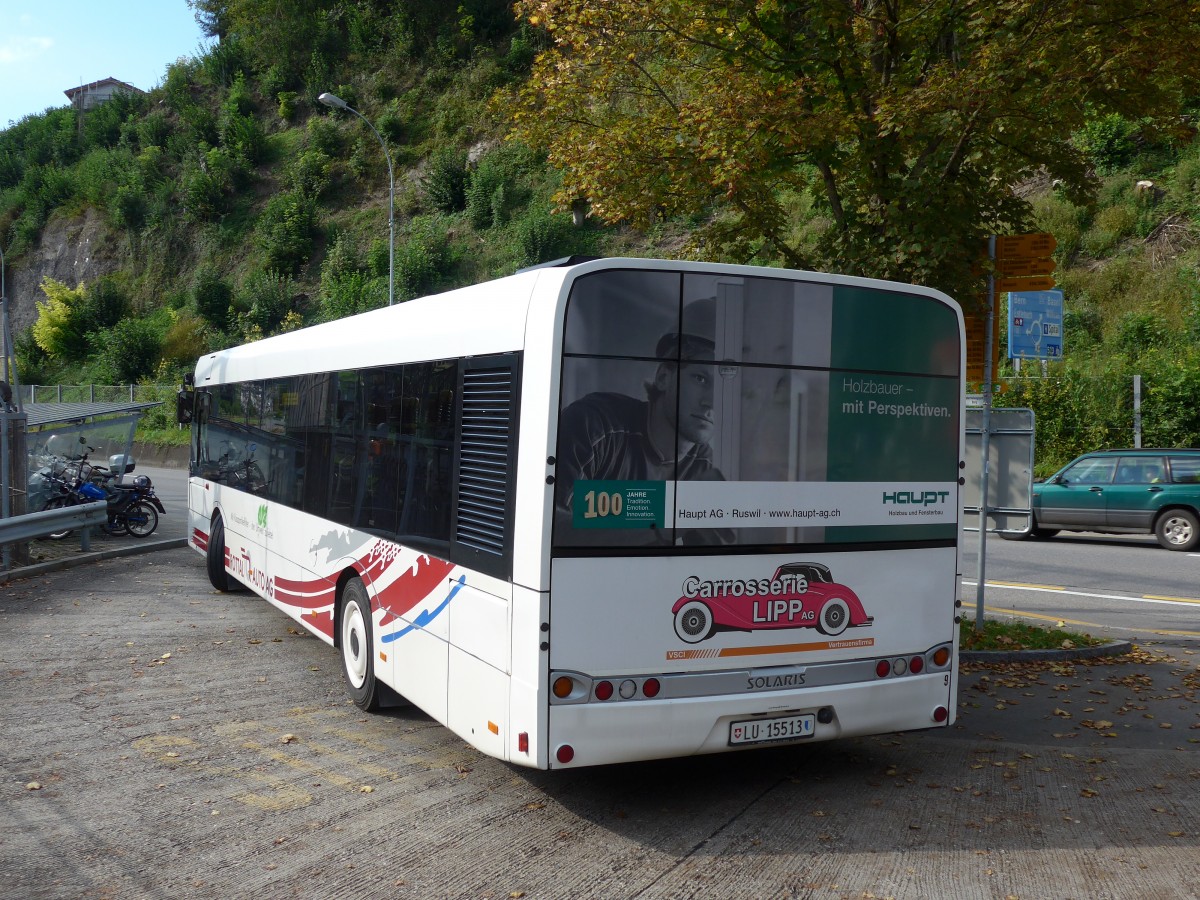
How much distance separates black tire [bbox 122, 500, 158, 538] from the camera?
18.1 meters

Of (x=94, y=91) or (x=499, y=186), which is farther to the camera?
(x=94, y=91)

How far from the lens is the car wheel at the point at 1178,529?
60.0ft

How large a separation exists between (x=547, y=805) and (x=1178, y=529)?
640 inches

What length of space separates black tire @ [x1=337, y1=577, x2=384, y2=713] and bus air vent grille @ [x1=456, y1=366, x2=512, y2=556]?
1825 mm

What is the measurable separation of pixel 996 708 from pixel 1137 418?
18.9 metres

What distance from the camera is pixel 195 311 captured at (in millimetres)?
55750

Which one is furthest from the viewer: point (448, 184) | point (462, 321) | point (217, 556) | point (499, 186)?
point (448, 184)

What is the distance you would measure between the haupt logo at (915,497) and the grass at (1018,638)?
387cm

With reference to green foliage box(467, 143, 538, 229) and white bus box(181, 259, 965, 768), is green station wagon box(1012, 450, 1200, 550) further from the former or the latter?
green foliage box(467, 143, 538, 229)

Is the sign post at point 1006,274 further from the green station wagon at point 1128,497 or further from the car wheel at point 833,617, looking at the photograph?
the green station wagon at point 1128,497

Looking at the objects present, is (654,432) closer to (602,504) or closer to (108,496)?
(602,504)

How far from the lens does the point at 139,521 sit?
1827 centimetres

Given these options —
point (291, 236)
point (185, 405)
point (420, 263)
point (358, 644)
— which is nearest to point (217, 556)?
point (185, 405)

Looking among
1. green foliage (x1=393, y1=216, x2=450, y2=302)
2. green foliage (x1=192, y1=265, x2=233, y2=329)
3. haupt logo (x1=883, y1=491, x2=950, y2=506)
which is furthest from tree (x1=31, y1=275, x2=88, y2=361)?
haupt logo (x1=883, y1=491, x2=950, y2=506)
